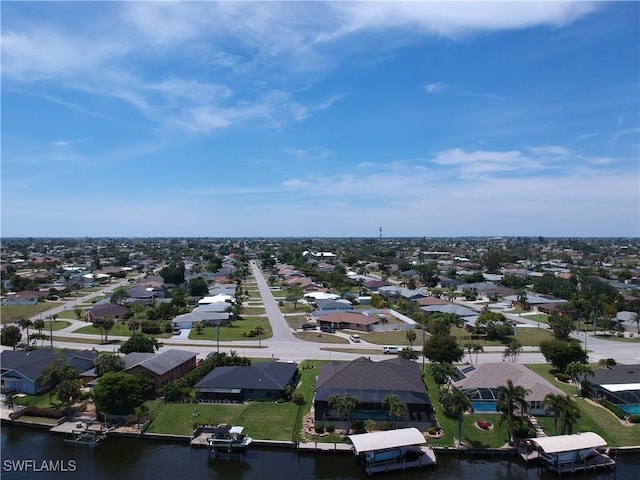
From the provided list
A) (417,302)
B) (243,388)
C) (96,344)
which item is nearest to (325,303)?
(417,302)

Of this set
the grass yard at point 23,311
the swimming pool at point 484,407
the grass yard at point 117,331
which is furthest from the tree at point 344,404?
the grass yard at point 23,311

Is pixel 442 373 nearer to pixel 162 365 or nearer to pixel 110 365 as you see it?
pixel 162 365

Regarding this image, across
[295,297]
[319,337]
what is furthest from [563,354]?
[295,297]

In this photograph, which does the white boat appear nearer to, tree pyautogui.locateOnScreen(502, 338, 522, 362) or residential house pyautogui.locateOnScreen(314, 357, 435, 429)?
residential house pyautogui.locateOnScreen(314, 357, 435, 429)

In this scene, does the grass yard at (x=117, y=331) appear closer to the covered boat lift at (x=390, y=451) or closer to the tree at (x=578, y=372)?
the covered boat lift at (x=390, y=451)

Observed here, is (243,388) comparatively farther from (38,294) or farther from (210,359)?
(38,294)

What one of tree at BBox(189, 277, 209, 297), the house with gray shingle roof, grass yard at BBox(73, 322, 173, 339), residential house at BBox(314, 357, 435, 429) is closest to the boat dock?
the house with gray shingle roof
